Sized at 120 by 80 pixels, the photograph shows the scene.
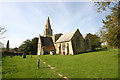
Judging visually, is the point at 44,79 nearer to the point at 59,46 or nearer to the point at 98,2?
the point at 98,2

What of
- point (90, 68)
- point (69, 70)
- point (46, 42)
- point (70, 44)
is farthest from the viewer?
point (46, 42)

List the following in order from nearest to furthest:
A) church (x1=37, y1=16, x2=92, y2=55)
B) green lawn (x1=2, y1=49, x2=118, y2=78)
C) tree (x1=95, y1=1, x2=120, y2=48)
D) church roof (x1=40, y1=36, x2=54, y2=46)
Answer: green lawn (x1=2, y1=49, x2=118, y2=78) → tree (x1=95, y1=1, x2=120, y2=48) → church (x1=37, y1=16, x2=92, y2=55) → church roof (x1=40, y1=36, x2=54, y2=46)

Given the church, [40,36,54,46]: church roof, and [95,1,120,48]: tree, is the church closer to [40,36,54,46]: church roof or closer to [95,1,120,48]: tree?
[40,36,54,46]: church roof

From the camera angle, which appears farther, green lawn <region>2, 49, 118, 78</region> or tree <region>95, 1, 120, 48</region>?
tree <region>95, 1, 120, 48</region>

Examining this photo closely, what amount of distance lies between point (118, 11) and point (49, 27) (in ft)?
143

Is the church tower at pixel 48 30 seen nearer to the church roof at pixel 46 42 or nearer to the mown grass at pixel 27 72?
the church roof at pixel 46 42

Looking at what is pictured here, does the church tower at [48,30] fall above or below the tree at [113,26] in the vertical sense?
above

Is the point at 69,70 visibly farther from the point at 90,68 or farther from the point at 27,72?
the point at 27,72

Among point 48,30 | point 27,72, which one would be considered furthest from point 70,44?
point 48,30

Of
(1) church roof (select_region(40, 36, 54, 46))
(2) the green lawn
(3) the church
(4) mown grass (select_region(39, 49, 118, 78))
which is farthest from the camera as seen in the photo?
(1) church roof (select_region(40, 36, 54, 46))

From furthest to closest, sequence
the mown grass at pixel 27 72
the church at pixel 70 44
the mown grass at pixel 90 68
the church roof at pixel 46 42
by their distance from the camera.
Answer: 1. the church roof at pixel 46 42
2. the church at pixel 70 44
3. the mown grass at pixel 27 72
4. the mown grass at pixel 90 68

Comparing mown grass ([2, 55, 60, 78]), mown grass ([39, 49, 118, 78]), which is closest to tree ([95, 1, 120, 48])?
mown grass ([39, 49, 118, 78])

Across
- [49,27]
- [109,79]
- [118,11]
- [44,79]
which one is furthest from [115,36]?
[49,27]

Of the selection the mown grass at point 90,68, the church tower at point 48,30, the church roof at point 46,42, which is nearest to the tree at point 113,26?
the mown grass at point 90,68
